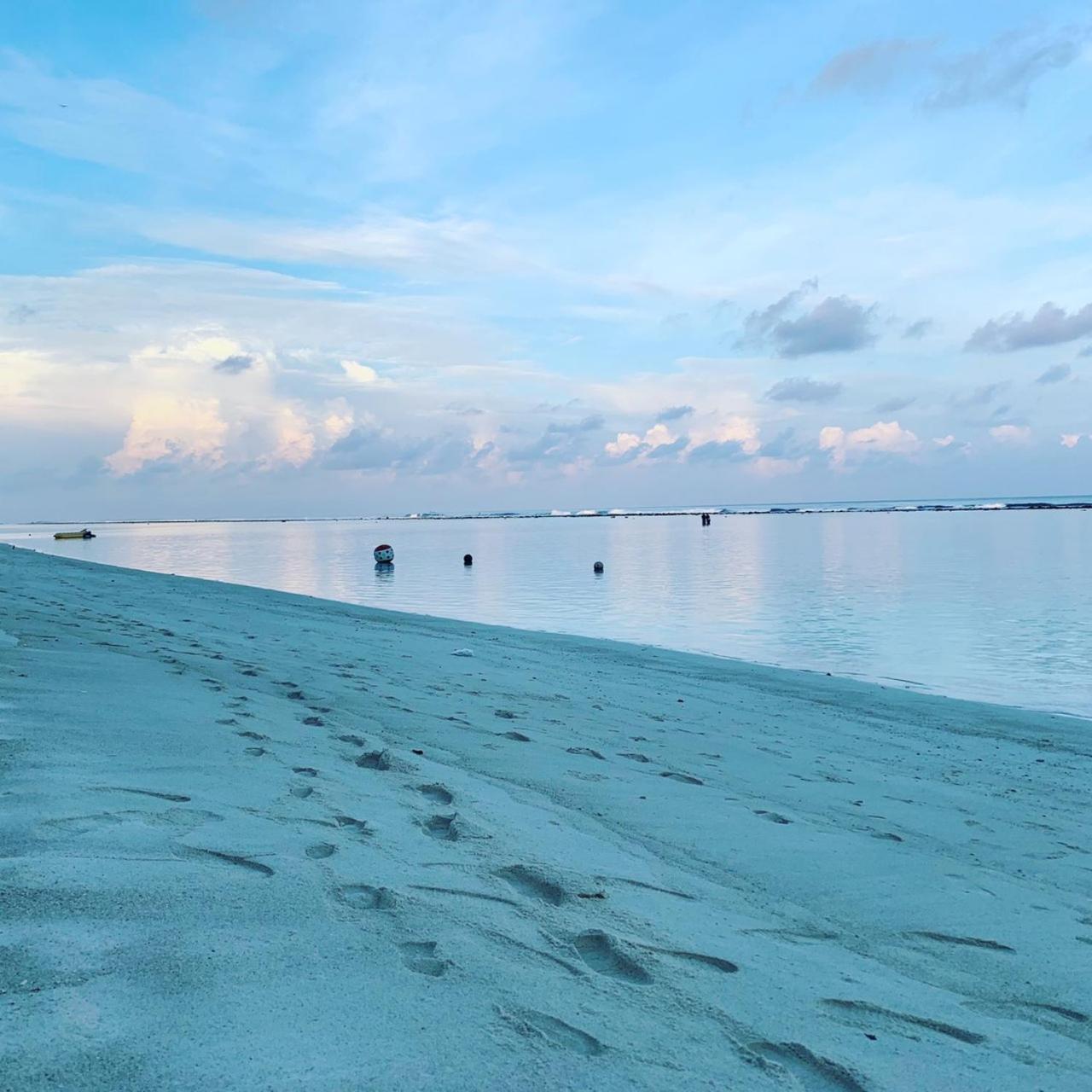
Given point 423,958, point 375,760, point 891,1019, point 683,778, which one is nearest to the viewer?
point 423,958

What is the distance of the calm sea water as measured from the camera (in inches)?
688

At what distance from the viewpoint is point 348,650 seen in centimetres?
1366

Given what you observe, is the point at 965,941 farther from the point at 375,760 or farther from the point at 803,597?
the point at 803,597

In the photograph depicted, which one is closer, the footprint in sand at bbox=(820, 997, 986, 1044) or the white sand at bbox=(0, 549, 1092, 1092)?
the white sand at bbox=(0, 549, 1092, 1092)

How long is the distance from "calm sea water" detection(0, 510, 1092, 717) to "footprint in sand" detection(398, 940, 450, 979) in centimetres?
1262

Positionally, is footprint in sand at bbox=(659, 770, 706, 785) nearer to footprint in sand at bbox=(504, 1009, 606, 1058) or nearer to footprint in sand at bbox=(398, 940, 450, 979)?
footprint in sand at bbox=(398, 940, 450, 979)

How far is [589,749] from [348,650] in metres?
7.04

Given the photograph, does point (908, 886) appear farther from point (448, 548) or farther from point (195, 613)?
point (448, 548)

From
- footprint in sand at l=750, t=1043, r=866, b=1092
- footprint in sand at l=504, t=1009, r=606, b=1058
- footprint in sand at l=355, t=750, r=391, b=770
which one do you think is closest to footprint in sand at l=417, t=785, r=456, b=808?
footprint in sand at l=355, t=750, r=391, b=770

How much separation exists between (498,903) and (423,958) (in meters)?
0.64

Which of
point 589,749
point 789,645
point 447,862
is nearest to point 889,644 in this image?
point 789,645

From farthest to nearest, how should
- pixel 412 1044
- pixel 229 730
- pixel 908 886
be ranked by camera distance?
pixel 229 730 < pixel 908 886 < pixel 412 1044

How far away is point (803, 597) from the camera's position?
29750 mm

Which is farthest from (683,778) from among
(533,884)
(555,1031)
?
(555,1031)
